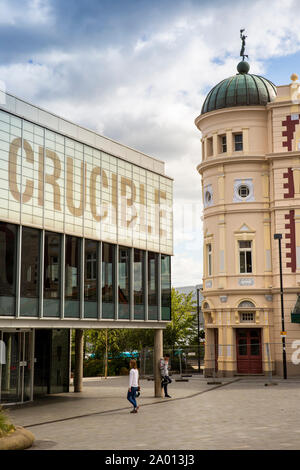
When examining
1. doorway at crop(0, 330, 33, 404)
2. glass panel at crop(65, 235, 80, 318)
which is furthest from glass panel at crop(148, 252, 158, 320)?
doorway at crop(0, 330, 33, 404)

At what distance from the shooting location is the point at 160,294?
93.7 feet

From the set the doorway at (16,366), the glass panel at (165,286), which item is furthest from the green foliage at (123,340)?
the doorway at (16,366)

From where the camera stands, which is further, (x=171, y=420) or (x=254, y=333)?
(x=254, y=333)

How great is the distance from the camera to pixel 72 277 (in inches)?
920

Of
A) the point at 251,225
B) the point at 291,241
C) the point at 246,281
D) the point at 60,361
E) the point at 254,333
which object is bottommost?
the point at 60,361

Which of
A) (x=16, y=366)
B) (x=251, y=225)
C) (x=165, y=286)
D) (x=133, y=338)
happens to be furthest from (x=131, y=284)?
(x=133, y=338)

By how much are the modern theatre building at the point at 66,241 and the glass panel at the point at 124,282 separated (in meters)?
0.05

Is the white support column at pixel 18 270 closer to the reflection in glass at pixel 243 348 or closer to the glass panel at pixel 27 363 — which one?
the glass panel at pixel 27 363

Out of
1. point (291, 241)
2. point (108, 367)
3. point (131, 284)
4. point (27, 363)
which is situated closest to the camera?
point (27, 363)

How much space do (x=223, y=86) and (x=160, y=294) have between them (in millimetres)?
19175

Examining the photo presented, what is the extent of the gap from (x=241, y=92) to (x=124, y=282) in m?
20.1

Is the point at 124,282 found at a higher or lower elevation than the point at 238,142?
lower

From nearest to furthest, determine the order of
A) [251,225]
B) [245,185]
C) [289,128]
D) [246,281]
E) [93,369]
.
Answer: [289,128] → [246,281] → [251,225] → [245,185] → [93,369]

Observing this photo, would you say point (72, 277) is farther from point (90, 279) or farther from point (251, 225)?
point (251, 225)
